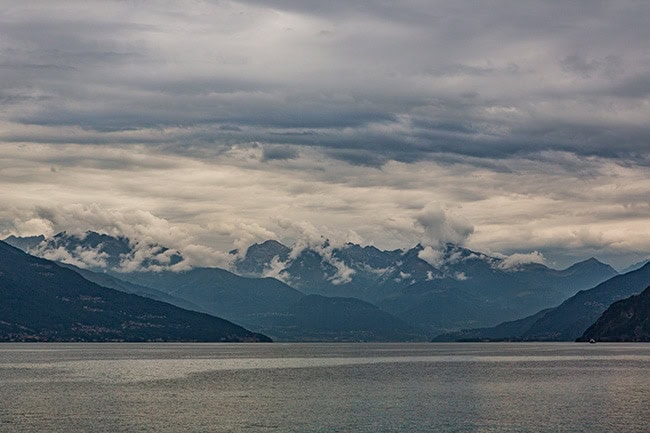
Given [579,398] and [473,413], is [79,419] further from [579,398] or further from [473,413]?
[579,398]

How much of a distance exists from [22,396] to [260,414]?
2589 inches

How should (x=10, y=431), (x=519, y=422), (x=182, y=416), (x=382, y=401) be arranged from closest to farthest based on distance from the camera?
(x=10, y=431)
(x=519, y=422)
(x=182, y=416)
(x=382, y=401)

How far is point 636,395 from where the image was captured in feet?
652

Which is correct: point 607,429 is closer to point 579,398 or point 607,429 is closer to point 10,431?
point 579,398

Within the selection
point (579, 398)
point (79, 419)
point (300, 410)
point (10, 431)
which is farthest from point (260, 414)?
point (579, 398)

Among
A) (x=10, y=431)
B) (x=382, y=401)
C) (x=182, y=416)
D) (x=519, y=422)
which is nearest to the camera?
(x=10, y=431)

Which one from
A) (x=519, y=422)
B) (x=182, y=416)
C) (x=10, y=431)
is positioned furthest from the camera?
(x=182, y=416)

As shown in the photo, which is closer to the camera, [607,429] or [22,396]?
[607,429]

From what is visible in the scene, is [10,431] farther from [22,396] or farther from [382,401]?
[382,401]

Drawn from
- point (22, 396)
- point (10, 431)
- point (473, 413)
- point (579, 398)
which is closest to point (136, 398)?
point (22, 396)

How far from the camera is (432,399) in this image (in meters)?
192

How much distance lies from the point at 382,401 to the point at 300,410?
2442 centimetres

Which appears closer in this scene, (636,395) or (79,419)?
(79,419)

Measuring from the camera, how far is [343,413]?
548 ft
